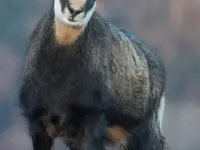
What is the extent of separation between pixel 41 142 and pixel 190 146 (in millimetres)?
3090

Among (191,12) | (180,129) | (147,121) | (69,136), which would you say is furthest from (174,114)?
(69,136)

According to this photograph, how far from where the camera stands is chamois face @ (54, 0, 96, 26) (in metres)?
5.48

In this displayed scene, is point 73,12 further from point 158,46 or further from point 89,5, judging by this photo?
point 158,46

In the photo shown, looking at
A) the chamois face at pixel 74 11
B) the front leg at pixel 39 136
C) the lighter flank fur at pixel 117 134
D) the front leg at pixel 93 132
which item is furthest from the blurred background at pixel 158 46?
the chamois face at pixel 74 11

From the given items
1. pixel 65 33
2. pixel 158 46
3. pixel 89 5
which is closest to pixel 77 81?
pixel 65 33

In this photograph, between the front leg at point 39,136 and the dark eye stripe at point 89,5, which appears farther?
the front leg at point 39,136

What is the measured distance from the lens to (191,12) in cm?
930

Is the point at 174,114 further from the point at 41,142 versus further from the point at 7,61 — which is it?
the point at 41,142

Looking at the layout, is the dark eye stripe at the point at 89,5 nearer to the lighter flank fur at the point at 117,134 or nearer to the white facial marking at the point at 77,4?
the white facial marking at the point at 77,4

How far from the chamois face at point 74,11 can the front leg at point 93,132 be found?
0.63m

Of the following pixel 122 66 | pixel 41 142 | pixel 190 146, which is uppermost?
pixel 122 66

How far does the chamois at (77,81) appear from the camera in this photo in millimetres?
5844

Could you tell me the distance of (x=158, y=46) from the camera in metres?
9.04

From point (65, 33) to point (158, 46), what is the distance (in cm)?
336
